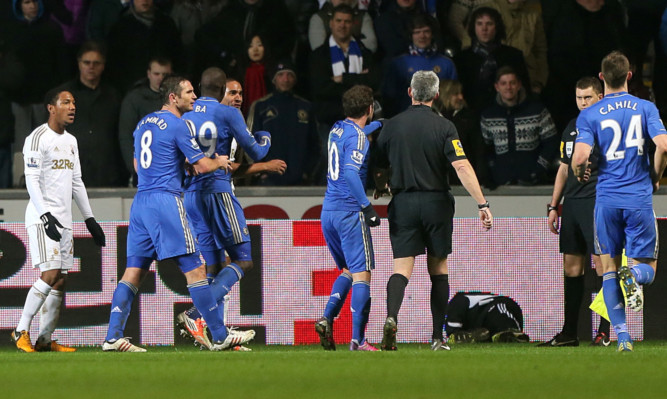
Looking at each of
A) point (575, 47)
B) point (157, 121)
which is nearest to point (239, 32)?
point (575, 47)

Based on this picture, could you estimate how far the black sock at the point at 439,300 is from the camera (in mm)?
8555

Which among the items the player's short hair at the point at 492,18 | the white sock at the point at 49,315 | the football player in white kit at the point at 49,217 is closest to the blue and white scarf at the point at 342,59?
the player's short hair at the point at 492,18

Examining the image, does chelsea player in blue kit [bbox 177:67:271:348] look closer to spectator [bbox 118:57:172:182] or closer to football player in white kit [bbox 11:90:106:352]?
football player in white kit [bbox 11:90:106:352]

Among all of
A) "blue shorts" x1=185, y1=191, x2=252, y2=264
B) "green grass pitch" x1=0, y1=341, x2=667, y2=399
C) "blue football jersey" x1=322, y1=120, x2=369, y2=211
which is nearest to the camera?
"green grass pitch" x1=0, y1=341, x2=667, y2=399

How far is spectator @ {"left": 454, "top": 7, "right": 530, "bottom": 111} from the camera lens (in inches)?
476

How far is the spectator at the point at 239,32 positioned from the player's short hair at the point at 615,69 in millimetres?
5083

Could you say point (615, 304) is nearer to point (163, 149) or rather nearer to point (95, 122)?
point (163, 149)

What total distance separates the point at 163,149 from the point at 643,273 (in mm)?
3513

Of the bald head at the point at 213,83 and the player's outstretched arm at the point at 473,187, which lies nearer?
the player's outstretched arm at the point at 473,187

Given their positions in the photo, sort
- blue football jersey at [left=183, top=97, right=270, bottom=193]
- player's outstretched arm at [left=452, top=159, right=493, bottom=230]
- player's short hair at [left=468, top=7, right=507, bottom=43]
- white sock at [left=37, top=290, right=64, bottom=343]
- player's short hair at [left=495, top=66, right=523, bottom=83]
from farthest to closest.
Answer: player's short hair at [left=468, top=7, right=507, bottom=43] → player's short hair at [left=495, top=66, right=523, bottom=83] → white sock at [left=37, top=290, right=64, bottom=343] → blue football jersey at [left=183, top=97, right=270, bottom=193] → player's outstretched arm at [left=452, top=159, right=493, bottom=230]

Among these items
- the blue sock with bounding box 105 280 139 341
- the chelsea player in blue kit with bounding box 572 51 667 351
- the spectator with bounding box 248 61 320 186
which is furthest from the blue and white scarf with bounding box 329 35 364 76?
the chelsea player in blue kit with bounding box 572 51 667 351

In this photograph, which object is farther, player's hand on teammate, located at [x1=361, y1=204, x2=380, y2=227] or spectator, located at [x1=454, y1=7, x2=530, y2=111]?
spectator, located at [x1=454, y1=7, x2=530, y2=111]

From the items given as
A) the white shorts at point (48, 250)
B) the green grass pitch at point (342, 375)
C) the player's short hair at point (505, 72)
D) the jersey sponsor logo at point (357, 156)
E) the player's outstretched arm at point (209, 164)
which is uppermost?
the player's short hair at point (505, 72)

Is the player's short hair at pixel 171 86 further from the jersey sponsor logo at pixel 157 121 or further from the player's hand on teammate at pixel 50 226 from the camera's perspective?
the player's hand on teammate at pixel 50 226
